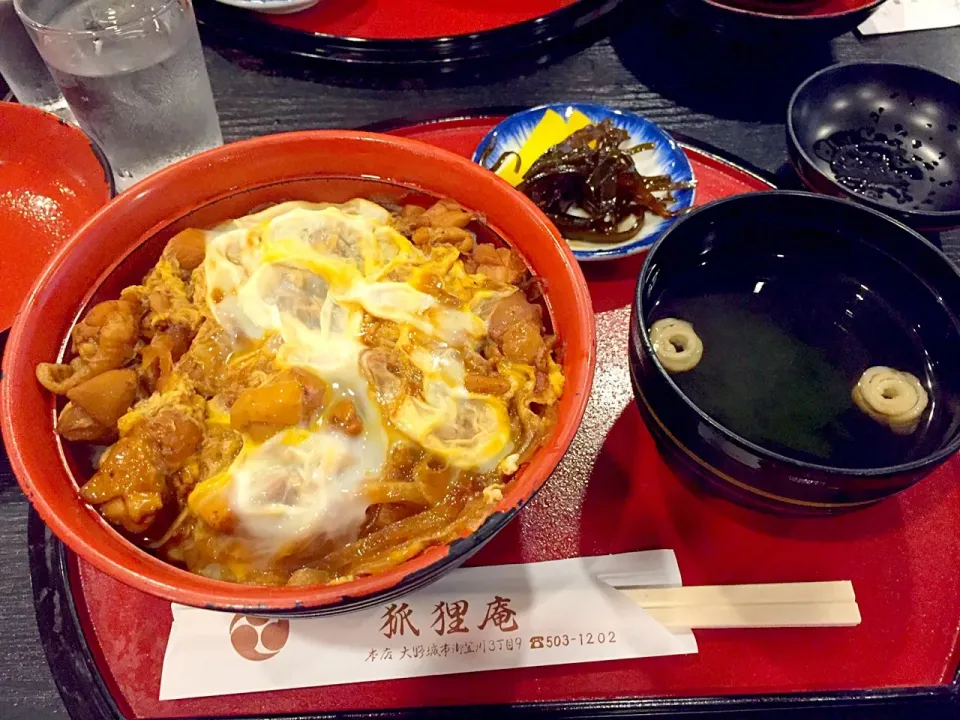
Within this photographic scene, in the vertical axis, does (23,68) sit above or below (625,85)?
above

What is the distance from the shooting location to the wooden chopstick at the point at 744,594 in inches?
52.6

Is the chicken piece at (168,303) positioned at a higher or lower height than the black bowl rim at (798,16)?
lower

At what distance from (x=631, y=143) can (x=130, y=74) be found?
1516mm

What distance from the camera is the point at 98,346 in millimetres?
1320

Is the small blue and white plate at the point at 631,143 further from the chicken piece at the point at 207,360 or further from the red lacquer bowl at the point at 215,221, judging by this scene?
the chicken piece at the point at 207,360

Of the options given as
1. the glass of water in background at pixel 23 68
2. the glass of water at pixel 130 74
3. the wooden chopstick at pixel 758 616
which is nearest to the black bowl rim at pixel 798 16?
the glass of water at pixel 130 74

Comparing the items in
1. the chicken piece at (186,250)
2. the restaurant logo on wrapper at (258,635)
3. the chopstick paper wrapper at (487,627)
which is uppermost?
the chicken piece at (186,250)

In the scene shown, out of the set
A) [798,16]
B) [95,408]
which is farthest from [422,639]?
[798,16]

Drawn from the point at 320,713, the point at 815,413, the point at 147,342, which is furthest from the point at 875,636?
the point at 147,342

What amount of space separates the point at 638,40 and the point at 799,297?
1421 mm

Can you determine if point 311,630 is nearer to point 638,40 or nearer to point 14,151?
point 14,151

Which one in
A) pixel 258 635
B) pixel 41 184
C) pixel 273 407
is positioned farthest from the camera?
pixel 41 184

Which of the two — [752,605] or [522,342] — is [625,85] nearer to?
[522,342]

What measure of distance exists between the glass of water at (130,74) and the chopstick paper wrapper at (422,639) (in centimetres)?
142
